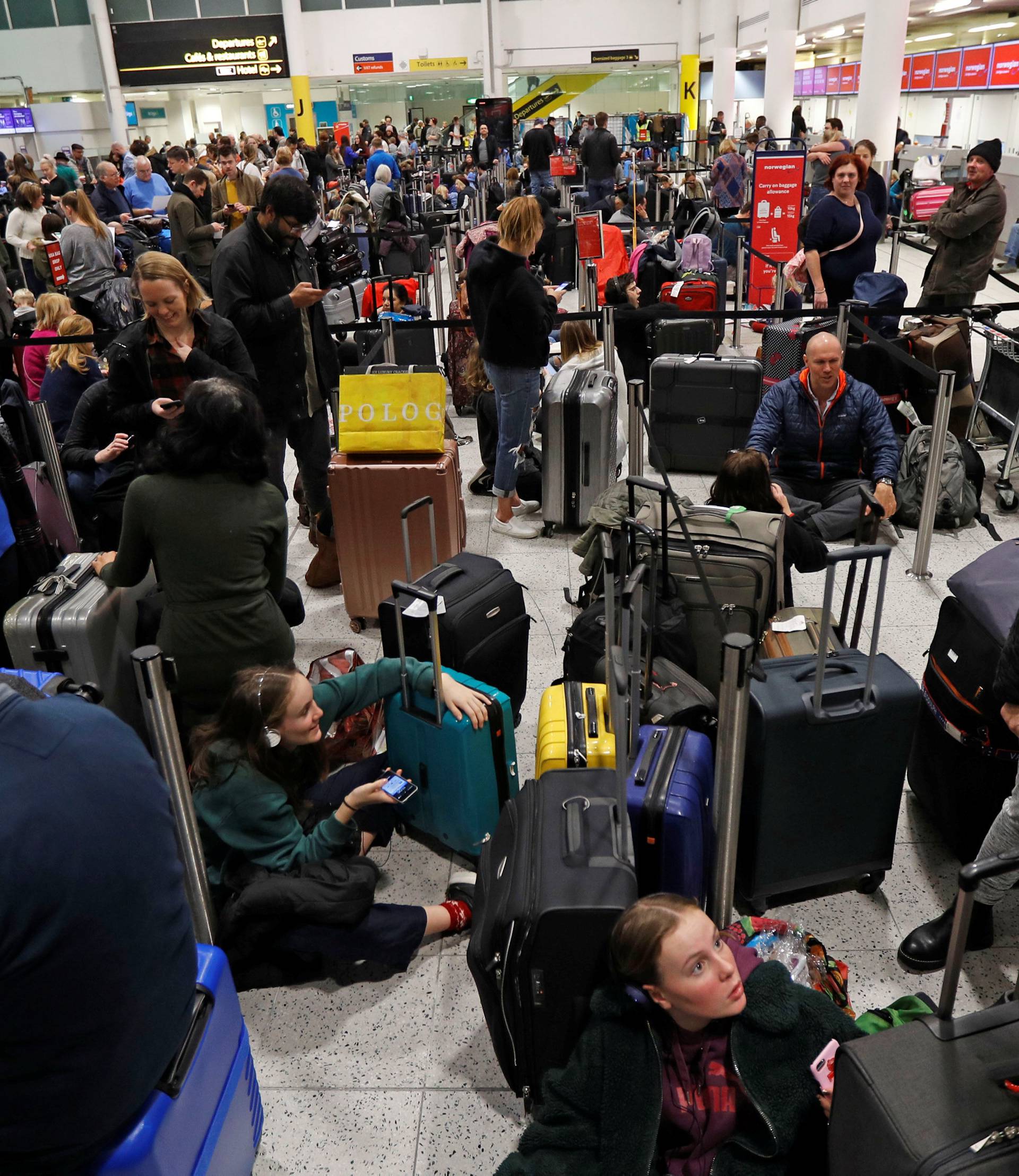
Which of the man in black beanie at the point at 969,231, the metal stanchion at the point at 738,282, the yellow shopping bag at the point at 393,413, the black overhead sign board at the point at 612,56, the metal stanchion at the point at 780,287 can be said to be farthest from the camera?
the black overhead sign board at the point at 612,56

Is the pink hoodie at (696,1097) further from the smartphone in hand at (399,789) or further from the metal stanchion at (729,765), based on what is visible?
the smartphone in hand at (399,789)

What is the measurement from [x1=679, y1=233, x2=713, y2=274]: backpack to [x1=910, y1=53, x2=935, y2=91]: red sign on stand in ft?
44.4

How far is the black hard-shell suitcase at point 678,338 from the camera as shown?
7.39 metres

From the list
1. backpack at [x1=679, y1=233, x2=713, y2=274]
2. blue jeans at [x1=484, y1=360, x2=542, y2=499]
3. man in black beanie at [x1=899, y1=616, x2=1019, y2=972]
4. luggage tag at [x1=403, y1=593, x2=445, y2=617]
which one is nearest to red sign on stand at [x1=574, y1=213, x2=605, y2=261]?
backpack at [x1=679, y1=233, x2=713, y2=274]

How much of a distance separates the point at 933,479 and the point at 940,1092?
3652mm

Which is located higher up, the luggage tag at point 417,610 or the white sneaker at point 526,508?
the luggage tag at point 417,610

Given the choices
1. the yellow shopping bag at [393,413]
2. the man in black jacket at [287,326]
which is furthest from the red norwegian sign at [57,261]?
the yellow shopping bag at [393,413]

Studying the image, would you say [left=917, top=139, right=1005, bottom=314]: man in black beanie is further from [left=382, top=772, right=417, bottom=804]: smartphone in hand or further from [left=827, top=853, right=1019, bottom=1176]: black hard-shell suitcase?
[left=827, top=853, right=1019, bottom=1176]: black hard-shell suitcase

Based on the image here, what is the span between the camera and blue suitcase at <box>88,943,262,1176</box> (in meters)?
1.64

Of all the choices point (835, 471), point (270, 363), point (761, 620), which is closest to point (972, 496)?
point (835, 471)

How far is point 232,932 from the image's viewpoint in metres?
2.66

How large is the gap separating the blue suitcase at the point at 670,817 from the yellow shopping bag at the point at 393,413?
2.21 m

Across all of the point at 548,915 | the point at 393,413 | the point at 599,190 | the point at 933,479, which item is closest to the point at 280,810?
the point at 548,915

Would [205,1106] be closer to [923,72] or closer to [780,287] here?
[780,287]
